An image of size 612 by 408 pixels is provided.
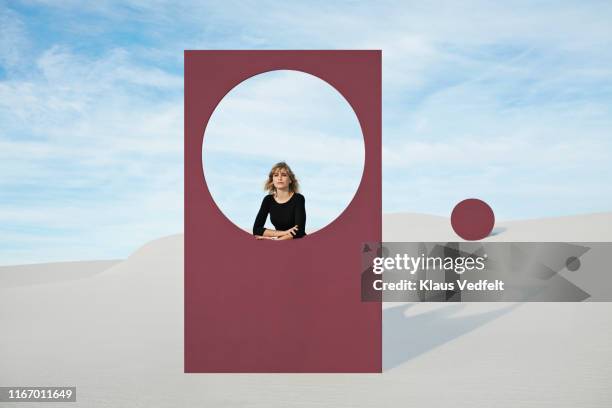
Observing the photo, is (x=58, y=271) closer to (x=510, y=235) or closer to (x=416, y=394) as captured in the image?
(x=510, y=235)

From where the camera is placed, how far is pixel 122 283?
1603cm

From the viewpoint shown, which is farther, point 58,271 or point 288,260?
point 58,271

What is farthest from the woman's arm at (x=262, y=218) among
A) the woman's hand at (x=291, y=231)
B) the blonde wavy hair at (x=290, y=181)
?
the woman's hand at (x=291, y=231)

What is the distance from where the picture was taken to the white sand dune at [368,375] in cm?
533

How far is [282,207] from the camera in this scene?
6539mm

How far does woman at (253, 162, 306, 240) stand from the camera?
21.2ft

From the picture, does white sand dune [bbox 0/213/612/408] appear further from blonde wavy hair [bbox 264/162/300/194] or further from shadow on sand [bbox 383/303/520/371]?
blonde wavy hair [bbox 264/162/300/194]

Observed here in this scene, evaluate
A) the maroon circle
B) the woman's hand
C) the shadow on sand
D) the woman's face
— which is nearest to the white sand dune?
the shadow on sand

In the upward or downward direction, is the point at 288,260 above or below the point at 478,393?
above

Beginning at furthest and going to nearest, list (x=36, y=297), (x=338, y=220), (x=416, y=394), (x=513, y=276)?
(x=36, y=297) < (x=513, y=276) < (x=338, y=220) < (x=416, y=394)

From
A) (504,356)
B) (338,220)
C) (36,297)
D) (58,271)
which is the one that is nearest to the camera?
(338,220)

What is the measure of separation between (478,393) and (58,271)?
2346cm

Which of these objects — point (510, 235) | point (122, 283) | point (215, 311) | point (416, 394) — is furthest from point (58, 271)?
point (416, 394)

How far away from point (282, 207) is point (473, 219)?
807 centimetres
